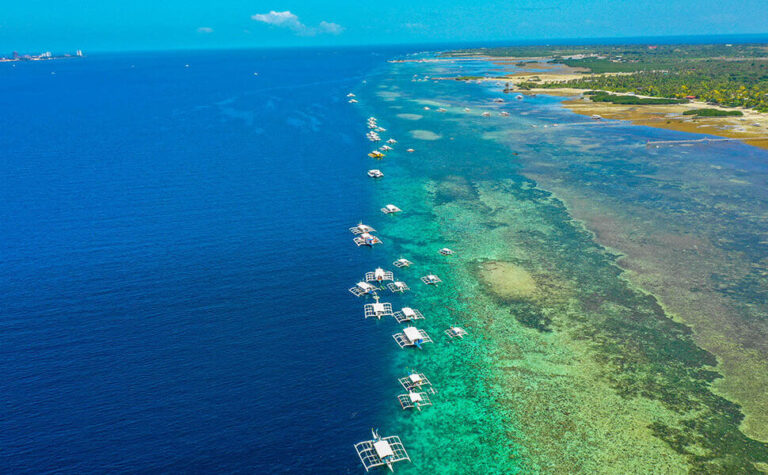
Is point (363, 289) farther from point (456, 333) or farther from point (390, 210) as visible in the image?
point (390, 210)

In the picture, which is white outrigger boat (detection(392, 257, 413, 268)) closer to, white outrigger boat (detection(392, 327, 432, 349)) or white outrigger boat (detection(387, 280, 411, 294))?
white outrigger boat (detection(387, 280, 411, 294))

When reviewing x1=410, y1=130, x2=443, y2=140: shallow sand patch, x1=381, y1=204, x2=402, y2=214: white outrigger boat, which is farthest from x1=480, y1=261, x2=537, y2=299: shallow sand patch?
x1=410, y1=130, x2=443, y2=140: shallow sand patch

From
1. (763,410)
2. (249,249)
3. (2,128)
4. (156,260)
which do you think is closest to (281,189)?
(249,249)

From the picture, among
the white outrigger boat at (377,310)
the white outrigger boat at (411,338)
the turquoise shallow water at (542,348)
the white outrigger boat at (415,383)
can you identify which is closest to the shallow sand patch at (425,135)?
the turquoise shallow water at (542,348)

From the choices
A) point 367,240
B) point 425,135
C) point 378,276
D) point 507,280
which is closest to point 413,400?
point 378,276

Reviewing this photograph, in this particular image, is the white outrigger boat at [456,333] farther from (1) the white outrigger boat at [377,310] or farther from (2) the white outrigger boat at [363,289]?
(2) the white outrigger boat at [363,289]

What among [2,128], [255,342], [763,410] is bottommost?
[763,410]

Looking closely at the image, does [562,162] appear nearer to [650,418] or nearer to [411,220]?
[411,220]

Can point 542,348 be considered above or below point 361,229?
below
